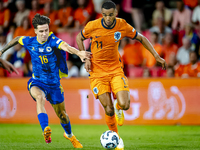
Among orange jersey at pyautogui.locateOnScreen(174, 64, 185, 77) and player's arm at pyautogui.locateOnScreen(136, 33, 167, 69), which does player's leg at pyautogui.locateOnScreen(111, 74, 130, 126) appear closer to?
player's arm at pyautogui.locateOnScreen(136, 33, 167, 69)

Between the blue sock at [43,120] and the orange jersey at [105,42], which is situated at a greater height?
the orange jersey at [105,42]

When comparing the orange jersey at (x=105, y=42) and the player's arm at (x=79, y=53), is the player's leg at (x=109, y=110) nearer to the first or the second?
the orange jersey at (x=105, y=42)

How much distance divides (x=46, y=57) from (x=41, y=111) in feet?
3.72

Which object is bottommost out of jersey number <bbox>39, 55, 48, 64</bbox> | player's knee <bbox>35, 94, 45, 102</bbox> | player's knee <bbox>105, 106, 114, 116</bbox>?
player's knee <bbox>105, 106, 114, 116</bbox>

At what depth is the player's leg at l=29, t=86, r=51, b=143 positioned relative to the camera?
17.8 feet

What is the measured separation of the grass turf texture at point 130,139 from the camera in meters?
6.54

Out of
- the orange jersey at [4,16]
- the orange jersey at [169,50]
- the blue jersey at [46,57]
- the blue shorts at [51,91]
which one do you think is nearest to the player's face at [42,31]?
the blue jersey at [46,57]

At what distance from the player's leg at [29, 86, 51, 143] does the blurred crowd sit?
5.75 metres

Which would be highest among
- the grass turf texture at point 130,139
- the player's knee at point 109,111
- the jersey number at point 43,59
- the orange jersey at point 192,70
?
the jersey number at point 43,59

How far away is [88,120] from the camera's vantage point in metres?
11.0

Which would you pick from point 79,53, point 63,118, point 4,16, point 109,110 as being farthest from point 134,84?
point 4,16

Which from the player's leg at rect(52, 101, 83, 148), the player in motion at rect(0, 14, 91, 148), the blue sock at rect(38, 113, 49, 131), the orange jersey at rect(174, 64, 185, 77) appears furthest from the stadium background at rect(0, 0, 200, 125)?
the blue sock at rect(38, 113, 49, 131)

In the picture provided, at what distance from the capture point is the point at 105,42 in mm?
6449

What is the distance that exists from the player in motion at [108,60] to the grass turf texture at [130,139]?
3.00ft
